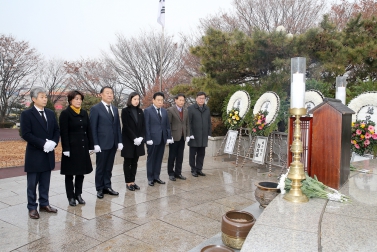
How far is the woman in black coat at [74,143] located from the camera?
13.3ft

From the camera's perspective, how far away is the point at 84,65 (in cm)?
2117

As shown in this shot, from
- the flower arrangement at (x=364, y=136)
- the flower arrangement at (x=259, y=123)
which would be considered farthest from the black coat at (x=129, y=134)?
the flower arrangement at (x=364, y=136)

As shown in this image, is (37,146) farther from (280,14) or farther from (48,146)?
(280,14)

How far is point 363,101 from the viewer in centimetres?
577

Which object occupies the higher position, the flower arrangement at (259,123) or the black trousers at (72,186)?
the flower arrangement at (259,123)

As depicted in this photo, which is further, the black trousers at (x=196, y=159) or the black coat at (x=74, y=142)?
the black trousers at (x=196, y=159)

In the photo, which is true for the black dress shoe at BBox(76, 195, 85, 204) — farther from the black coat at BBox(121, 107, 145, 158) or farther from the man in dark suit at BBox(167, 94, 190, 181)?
the man in dark suit at BBox(167, 94, 190, 181)

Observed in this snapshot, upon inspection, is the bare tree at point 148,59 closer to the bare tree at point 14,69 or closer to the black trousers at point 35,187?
the bare tree at point 14,69

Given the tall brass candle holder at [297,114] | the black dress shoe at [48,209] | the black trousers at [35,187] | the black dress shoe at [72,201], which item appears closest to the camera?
the tall brass candle holder at [297,114]

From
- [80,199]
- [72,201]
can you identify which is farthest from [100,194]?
[72,201]

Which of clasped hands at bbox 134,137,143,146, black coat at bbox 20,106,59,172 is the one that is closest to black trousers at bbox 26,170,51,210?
black coat at bbox 20,106,59,172

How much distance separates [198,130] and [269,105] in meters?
1.98

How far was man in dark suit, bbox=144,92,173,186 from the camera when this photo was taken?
5371mm

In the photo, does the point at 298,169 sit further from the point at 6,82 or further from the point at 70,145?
the point at 6,82
